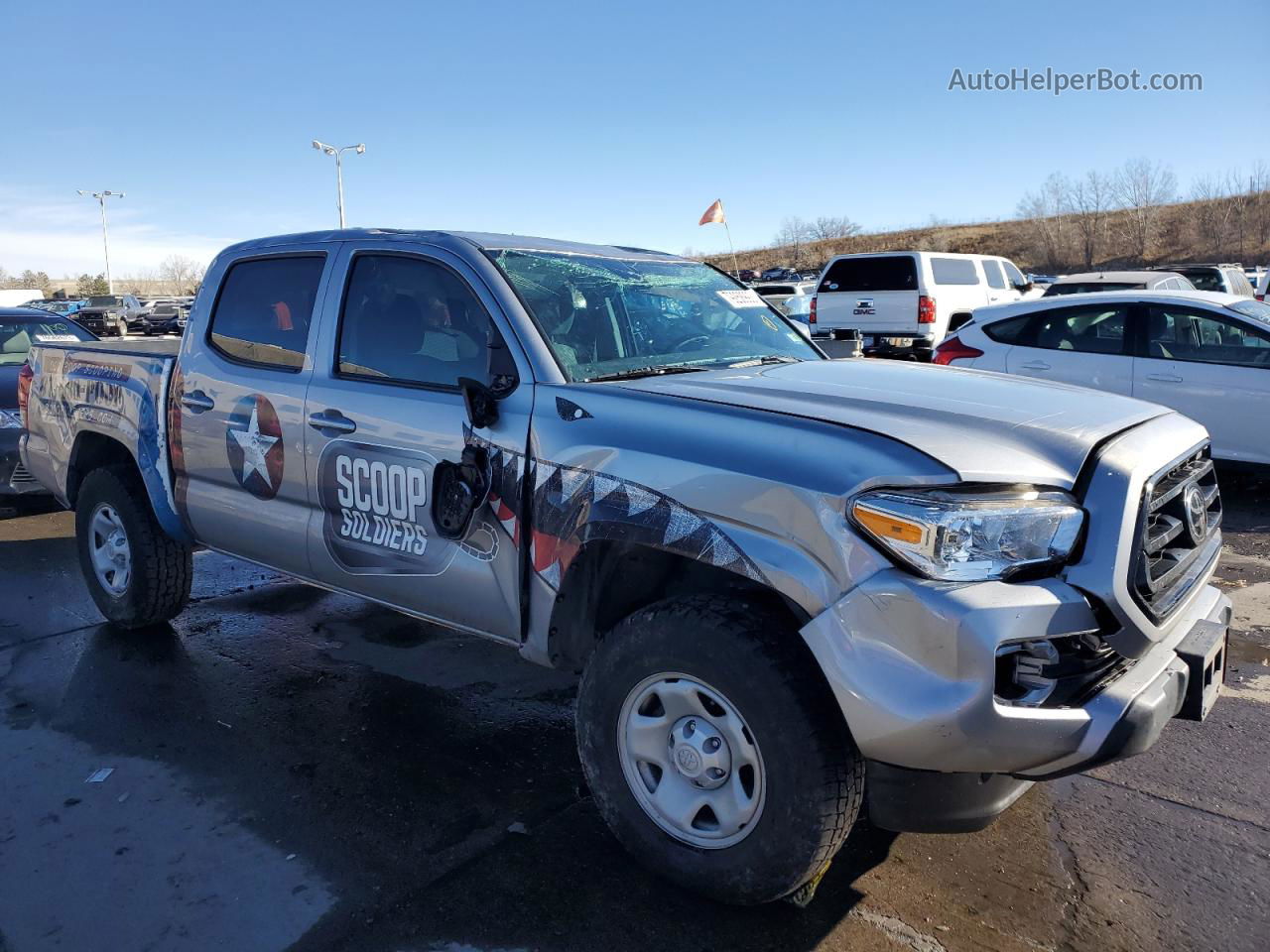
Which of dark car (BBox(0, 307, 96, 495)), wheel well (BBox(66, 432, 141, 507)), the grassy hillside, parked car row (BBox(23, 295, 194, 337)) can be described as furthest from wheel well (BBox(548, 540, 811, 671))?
the grassy hillside

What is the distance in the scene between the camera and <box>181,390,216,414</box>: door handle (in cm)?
422

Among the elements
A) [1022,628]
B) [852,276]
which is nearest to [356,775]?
[1022,628]

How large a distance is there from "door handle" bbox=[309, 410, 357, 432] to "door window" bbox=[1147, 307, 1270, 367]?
670cm

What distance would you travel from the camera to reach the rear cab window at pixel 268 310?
394 centimetres

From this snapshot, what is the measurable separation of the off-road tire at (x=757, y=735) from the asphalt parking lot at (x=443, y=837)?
0.60 ft

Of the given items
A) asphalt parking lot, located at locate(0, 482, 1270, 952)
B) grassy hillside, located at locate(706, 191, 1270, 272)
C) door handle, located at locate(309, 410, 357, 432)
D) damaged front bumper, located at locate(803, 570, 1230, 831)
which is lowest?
asphalt parking lot, located at locate(0, 482, 1270, 952)

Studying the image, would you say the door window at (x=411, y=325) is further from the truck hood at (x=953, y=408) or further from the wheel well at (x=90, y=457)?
the wheel well at (x=90, y=457)

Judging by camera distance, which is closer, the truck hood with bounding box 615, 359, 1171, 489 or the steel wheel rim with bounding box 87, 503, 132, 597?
the truck hood with bounding box 615, 359, 1171, 489

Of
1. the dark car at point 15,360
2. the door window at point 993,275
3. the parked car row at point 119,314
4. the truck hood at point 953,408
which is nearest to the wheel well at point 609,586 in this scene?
the truck hood at point 953,408

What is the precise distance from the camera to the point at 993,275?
17625 mm

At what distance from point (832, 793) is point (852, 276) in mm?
14069

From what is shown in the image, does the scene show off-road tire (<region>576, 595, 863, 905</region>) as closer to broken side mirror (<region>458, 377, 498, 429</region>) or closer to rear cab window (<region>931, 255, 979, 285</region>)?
broken side mirror (<region>458, 377, 498, 429</region>)

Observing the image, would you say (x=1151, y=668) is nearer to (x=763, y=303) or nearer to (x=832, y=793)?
(x=832, y=793)

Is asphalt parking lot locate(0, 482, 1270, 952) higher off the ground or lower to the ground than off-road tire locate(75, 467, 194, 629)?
lower
